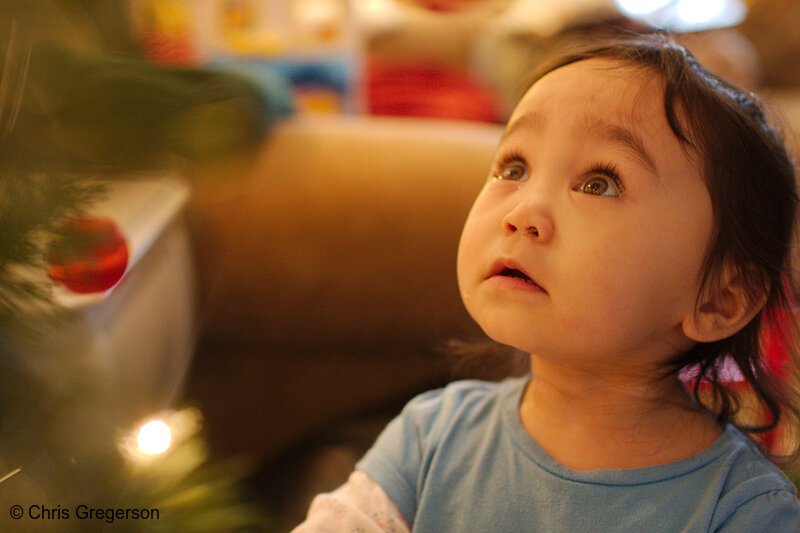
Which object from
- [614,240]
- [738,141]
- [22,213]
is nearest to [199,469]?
[22,213]

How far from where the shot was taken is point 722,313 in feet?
1.72

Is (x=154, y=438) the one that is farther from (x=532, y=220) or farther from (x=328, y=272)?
(x=328, y=272)

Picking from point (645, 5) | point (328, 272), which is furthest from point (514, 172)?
point (645, 5)

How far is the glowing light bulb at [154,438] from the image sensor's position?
0.45 metres

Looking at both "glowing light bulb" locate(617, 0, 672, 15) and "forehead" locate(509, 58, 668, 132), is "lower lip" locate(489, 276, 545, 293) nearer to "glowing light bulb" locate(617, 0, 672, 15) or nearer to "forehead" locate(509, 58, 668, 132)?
"forehead" locate(509, 58, 668, 132)

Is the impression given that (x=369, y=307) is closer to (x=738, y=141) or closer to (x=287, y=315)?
(x=287, y=315)

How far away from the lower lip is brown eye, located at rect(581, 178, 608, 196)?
8cm

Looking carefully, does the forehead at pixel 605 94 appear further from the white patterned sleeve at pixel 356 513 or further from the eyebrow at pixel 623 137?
the white patterned sleeve at pixel 356 513

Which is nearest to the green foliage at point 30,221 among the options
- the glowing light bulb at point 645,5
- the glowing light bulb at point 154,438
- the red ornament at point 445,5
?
the glowing light bulb at point 154,438

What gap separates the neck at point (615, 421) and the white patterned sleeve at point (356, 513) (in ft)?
0.45

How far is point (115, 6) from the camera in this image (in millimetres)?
329

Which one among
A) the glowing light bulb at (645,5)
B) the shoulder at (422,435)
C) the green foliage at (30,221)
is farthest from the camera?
the glowing light bulb at (645,5)

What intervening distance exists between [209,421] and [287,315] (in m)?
0.20

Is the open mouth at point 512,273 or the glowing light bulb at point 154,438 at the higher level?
the open mouth at point 512,273
